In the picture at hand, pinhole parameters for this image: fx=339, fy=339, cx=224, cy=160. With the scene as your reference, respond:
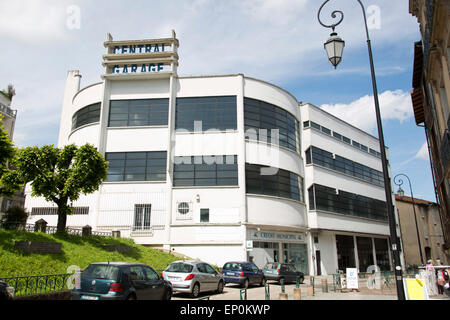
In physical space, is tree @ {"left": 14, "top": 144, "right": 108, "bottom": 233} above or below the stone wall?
above

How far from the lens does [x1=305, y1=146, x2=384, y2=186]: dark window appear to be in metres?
35.0

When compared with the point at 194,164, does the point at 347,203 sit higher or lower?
lower

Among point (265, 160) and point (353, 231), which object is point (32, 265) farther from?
point (353, 231)

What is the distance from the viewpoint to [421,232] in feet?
163

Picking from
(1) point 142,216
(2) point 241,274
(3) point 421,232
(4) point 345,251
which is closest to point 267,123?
(1) point 142,216

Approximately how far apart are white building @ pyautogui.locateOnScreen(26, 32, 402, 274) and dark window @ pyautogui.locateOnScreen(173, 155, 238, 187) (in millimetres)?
85

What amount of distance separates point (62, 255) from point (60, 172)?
5659 mm

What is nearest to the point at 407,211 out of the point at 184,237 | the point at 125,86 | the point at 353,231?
the point at 353,231

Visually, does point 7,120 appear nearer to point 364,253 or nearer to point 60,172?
point 60,172

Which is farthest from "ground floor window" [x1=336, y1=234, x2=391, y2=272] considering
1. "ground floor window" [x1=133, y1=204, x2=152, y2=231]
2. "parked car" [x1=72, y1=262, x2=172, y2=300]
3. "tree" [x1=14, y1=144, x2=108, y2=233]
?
"parked car" [x1=72, y1=262, x2=172, y2=300]

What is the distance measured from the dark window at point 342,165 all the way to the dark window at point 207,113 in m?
9.94

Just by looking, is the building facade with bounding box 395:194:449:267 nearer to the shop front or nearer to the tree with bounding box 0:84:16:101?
the shop front

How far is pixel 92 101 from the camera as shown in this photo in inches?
1238

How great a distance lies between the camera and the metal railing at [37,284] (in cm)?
1039
